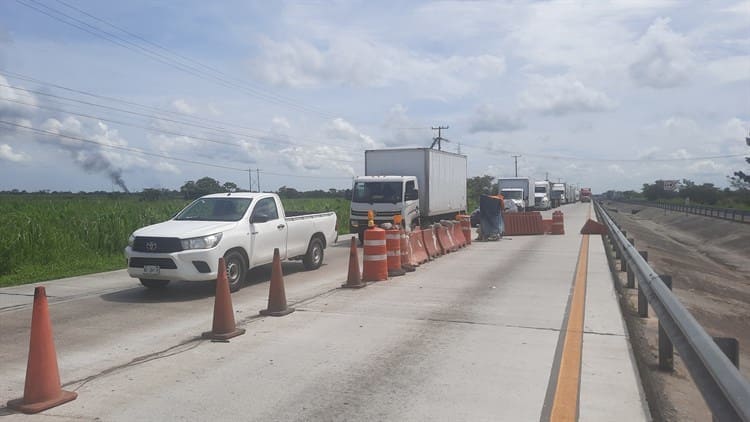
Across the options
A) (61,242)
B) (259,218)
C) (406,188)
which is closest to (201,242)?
(259,218)

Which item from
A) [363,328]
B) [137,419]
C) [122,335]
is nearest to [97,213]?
[122,335]

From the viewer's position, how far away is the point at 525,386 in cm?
580

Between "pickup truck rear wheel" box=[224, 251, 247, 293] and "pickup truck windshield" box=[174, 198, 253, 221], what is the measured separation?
0.87 metres

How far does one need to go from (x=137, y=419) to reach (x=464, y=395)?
261 cm

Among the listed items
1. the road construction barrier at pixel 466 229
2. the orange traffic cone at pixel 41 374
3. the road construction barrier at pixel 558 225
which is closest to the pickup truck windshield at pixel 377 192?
the road construction barrier at pixel 466 229

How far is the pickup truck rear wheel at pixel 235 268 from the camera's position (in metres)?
11.2

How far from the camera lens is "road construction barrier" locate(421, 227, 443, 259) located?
16562mm

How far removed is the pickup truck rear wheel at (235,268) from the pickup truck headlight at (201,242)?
347 millimetres

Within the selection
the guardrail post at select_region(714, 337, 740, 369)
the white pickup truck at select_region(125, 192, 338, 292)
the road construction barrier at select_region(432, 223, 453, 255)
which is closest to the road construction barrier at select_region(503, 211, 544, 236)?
the road construction barrier at select_region(432, 223, 453, 255)

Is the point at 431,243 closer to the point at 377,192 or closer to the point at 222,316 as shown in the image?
the point at 377,192

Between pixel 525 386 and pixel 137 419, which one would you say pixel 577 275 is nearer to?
pixel 525 386

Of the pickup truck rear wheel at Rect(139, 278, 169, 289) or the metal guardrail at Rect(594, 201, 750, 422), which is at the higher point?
the metal guardrail at Rect(594, 201, 750, 422)

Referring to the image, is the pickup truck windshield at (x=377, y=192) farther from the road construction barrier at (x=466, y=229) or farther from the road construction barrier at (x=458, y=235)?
the road construction barrier at (x=458, y=235)

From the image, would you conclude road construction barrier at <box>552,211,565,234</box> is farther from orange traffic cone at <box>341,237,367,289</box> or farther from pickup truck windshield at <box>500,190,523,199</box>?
pickup truck windshield at <box>500,190,523,199</box>
